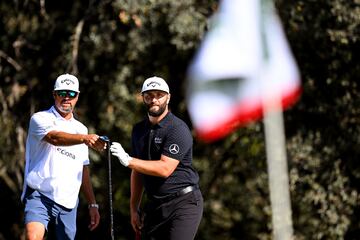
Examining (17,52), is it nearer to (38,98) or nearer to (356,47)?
(38,98)

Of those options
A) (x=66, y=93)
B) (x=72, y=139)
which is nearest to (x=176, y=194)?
(x=72, y=139)

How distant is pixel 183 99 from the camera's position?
17531 mm

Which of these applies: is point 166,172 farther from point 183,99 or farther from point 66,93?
point 183,99

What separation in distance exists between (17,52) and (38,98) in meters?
1.02

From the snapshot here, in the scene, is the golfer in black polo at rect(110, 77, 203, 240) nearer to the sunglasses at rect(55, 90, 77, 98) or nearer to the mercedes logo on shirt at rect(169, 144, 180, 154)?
the mercedes logo on shirt at rect(169, 144, 180, 154)

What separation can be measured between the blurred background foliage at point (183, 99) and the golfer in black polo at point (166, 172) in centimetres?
733

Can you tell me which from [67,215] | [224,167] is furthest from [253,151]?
[67,215]

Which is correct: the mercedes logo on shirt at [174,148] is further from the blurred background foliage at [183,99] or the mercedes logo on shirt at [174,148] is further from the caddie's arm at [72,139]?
the blurred background foliage at [183,99]

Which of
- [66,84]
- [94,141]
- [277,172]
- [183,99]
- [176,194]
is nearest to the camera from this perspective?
[277,172]

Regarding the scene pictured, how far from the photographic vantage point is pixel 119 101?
17.5 metres

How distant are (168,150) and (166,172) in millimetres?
200

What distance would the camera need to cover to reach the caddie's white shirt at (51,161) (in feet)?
25.2

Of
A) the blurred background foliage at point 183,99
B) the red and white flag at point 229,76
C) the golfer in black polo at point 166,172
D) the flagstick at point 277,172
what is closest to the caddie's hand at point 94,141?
the golfer in black polo at point 166,172

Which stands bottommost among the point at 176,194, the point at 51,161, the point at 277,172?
the point at 176,194
